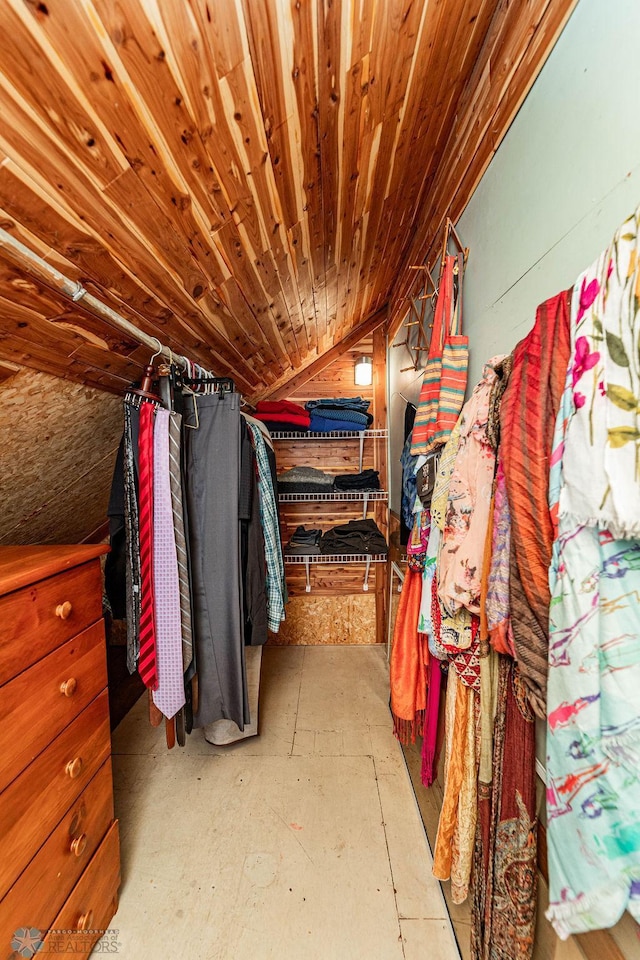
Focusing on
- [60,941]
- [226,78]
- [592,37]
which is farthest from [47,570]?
[592,37]

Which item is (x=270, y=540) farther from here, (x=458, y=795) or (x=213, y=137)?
(x=213, y=137)

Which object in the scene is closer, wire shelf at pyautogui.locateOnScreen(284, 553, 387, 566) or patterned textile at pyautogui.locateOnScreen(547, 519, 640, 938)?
patterned textile at pyautogui.locateOnScreen(547, 519, 640, 938)

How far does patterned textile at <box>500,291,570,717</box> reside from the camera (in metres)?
0.56

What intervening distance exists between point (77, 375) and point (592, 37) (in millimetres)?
1411

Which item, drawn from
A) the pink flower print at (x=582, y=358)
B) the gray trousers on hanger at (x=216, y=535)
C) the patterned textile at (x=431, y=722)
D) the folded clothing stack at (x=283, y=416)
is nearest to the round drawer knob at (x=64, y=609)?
the gray trousers on hanger at (x=216, y=535)

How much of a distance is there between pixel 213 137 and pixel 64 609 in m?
1.19

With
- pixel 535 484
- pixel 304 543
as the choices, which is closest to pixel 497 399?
pixel 535 484

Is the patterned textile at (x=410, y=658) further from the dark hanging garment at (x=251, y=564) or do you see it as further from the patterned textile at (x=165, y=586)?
the patterned textile at (x=165, y=586)

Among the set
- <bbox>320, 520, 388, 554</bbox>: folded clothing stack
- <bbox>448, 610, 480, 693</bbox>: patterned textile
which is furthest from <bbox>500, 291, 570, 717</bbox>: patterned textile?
<bbox>320, 520, 388, 554</bbox>: folded clothing stack

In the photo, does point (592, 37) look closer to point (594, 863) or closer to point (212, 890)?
point (594, 863)

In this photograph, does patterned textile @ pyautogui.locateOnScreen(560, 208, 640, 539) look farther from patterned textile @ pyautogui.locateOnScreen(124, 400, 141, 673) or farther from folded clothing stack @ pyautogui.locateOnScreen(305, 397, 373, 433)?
folded clothing stack @ pyautogui.locateOnScreen(305, 397, 373, 433)

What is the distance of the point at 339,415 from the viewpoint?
2.41 metres

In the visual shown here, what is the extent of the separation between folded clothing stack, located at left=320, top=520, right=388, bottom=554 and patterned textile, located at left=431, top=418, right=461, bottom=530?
4.49 ft

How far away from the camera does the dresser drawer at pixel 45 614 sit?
0.73 m
